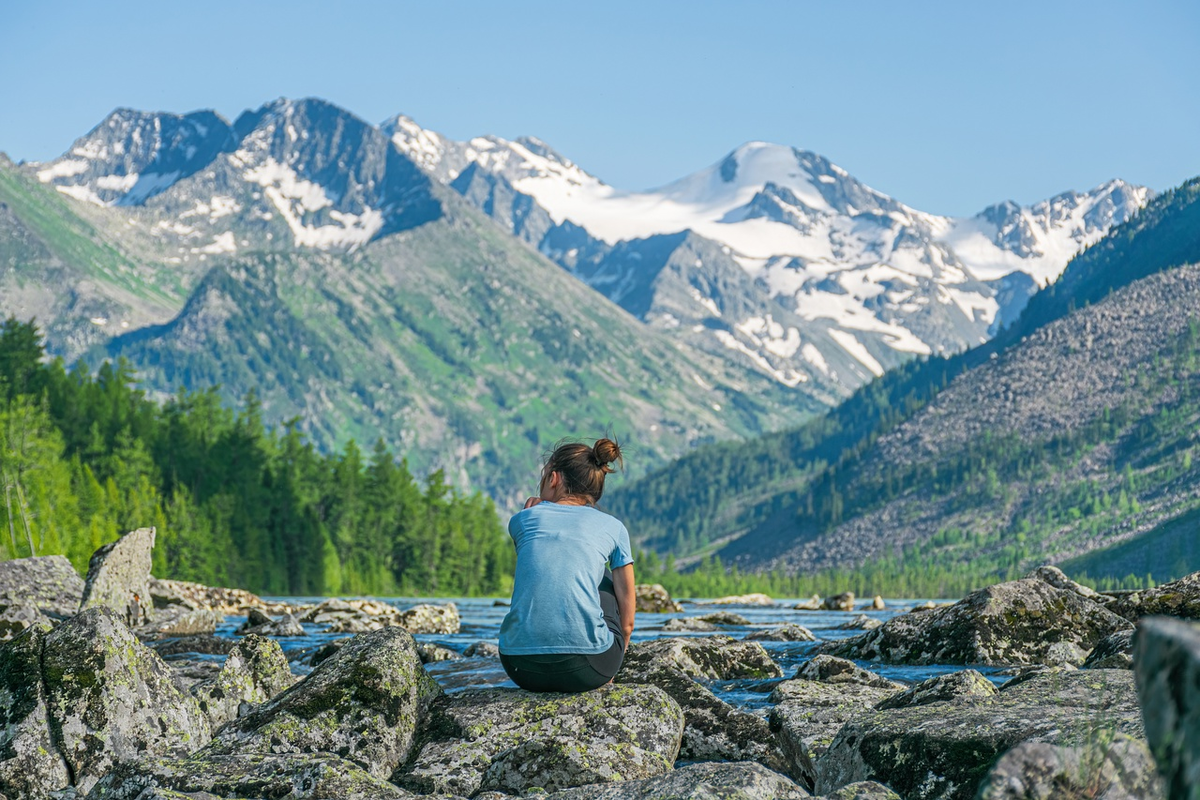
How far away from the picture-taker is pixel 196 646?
A: 41.9 m

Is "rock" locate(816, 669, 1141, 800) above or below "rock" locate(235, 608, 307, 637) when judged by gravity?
above

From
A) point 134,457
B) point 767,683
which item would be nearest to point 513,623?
point 767,683

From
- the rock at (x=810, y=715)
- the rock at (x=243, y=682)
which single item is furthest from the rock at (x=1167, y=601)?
the rock at (x=243, y=682)

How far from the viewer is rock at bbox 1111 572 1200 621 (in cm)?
2825

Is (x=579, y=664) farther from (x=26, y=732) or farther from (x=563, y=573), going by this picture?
(x=26, y=732)

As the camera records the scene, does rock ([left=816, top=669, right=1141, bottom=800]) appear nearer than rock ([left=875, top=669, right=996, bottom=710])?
Yes

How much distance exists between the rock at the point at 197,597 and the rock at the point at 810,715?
5974 cm

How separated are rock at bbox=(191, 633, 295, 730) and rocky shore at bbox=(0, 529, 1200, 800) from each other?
0.05 metres

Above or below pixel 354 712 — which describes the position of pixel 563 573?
above

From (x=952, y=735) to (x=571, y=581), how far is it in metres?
4.88

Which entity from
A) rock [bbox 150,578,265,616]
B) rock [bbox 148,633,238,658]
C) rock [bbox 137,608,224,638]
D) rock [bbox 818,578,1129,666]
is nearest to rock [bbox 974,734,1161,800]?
rock [bbox 818,578,1129,666]

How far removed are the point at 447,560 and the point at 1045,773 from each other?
560ft

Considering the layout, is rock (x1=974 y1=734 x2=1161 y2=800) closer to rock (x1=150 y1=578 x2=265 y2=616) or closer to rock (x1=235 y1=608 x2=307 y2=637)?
rock (x1=235 y1=608 x2=307 y2=637)

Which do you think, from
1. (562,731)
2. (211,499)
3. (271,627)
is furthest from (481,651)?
(211,499)
